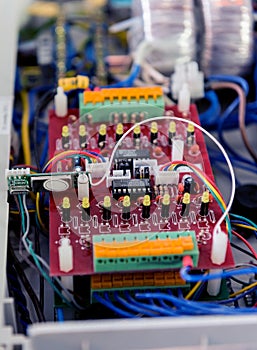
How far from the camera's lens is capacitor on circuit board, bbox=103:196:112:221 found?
1.60 meters

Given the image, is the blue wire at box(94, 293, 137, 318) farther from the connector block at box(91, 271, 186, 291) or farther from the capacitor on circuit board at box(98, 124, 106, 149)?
the capacitor on circuit board at box(98, 124, 106, 149)

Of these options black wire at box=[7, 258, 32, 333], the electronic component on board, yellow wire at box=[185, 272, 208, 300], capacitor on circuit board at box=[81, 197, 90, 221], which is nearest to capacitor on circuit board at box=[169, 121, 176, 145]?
the electronic component on board

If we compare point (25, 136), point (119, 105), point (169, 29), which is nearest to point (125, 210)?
point (119, 105)

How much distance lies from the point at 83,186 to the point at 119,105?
346 mm

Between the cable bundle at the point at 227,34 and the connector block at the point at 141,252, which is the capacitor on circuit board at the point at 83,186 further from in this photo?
the cable bundle at the point at 227,34

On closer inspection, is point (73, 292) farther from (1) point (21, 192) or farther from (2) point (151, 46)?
(2) point (151, 46)

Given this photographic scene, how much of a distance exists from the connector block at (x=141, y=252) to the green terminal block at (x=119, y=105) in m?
0.48

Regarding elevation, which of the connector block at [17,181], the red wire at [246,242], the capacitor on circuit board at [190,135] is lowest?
the red wire at [246,242]

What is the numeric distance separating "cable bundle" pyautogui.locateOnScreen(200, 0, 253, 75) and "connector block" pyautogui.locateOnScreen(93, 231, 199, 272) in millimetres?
937

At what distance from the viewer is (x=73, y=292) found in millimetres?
1578

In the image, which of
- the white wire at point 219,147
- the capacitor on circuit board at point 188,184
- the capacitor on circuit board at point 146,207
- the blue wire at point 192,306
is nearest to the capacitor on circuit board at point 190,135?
the white wire at point 219,147

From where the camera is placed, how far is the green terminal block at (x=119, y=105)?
1.89 m

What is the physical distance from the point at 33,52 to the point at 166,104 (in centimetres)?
73

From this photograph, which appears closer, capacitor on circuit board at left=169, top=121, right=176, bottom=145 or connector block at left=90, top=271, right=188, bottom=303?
connector block at left=90, top=271, right=188, bottom=303
